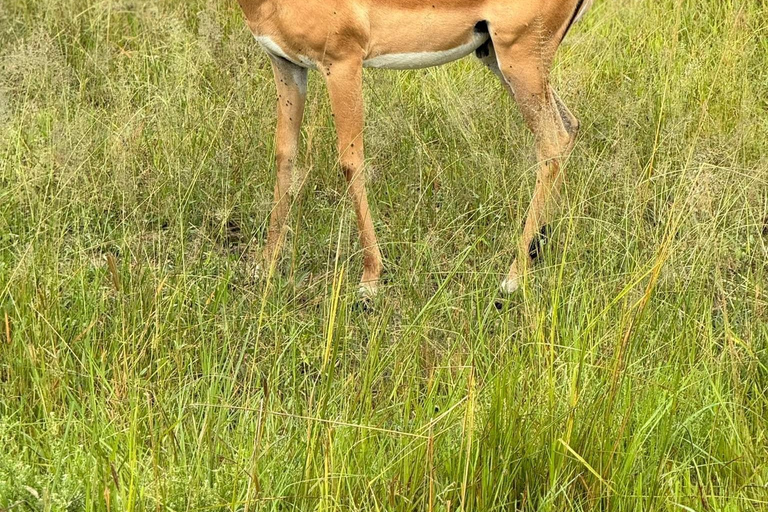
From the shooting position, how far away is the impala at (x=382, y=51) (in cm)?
414

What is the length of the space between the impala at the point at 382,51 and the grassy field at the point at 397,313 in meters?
0.14

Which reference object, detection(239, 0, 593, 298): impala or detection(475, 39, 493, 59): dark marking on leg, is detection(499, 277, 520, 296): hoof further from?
detection(475, 39, 493, 59): dark marking on leg

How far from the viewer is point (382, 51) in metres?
4.37

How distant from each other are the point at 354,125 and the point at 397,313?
92 centimetres

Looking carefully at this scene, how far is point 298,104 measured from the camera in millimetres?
4500

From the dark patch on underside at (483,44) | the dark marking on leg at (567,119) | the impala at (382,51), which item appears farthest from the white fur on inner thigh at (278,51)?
the dark marking on leg at (567,119)

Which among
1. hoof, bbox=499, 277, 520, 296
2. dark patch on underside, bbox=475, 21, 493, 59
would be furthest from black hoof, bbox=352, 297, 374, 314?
dark patch on underside, bbox=475, 21, 493, 59

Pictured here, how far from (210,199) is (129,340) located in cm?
135

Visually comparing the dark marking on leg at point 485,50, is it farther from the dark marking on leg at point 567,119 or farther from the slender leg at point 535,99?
the dark marking on leg at point 567,119

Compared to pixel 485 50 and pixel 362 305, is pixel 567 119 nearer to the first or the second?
pixel 485 50

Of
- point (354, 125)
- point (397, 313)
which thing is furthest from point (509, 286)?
point (354, 125)

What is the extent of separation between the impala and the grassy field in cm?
14

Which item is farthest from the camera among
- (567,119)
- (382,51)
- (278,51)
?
(567,119)

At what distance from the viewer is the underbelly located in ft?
14.4
